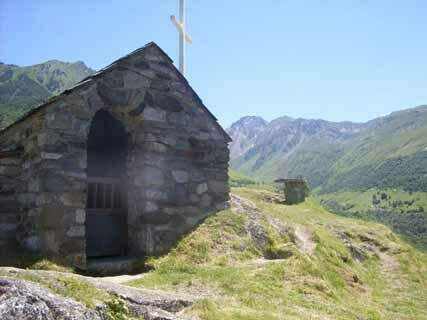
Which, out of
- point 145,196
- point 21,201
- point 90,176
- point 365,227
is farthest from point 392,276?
point 21,201

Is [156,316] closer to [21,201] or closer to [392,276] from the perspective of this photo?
[21,201]

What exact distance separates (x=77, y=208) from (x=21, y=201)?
1513mm

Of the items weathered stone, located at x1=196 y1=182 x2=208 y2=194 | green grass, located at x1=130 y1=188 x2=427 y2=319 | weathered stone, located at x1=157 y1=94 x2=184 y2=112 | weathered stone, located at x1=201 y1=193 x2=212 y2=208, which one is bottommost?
green grass, located at x1=130 y1=188 x2=427 y2=319

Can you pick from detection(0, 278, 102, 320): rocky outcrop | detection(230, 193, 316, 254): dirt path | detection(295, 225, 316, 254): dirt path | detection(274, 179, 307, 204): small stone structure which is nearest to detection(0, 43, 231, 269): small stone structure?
detection(230, 193, 316, 254): dirt path

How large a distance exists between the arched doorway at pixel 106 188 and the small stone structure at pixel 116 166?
2cm

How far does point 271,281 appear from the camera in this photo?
870 centimetres

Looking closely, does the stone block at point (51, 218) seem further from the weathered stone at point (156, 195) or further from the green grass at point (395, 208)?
the green grass at point (395, 208)

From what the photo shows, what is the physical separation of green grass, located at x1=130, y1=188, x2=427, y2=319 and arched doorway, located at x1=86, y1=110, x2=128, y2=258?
178 cm

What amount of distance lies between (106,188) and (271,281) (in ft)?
16.2

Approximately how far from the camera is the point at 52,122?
9.44 metres

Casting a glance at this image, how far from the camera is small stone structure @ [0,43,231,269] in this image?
9391 millimetres

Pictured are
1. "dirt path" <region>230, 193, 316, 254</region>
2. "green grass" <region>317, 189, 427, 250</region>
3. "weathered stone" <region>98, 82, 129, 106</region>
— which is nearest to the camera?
"weathered stone" <region>98, 82, 129, 106</region>

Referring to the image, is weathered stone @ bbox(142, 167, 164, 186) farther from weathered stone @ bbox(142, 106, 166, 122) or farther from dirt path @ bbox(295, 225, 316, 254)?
dirt path @ bbox(295, 225, 316, 254)

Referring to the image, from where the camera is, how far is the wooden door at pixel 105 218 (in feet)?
36.0
